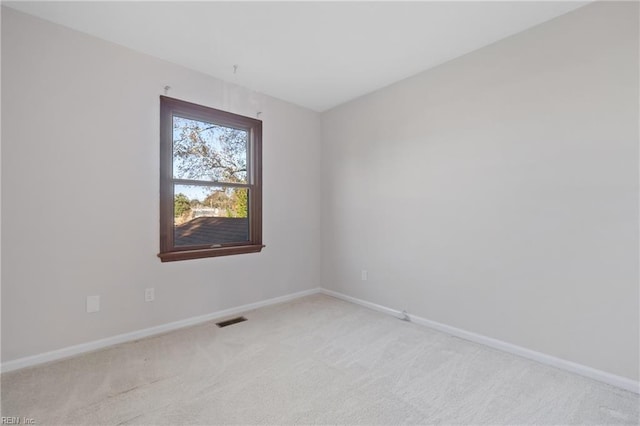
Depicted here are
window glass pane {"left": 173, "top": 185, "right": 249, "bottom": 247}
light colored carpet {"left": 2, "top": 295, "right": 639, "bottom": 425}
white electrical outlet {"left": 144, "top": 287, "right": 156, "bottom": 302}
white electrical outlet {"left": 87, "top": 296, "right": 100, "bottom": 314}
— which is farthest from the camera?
window glass pane {"left": 173, "top": 185, "right": 249, "bottom": 247}

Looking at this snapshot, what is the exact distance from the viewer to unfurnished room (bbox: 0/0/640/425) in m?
1.84

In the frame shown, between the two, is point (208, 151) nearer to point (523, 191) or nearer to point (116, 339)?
point (116, 339)

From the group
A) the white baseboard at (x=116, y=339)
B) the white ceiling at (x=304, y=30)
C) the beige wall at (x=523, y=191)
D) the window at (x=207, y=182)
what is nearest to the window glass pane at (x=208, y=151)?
the window at (x=207, y=182)

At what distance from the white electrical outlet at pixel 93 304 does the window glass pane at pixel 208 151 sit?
48.8 inches

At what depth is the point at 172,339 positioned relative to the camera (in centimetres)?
256

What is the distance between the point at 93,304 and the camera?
2.37m

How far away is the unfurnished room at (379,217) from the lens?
6.03ft

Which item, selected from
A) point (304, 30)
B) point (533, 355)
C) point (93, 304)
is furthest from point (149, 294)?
point (533, 355)

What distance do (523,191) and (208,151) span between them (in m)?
2.99

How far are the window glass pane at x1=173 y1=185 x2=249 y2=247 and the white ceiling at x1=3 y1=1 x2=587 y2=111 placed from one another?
4.12ft

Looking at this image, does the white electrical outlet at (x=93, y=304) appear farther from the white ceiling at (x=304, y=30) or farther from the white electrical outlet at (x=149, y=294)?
the white ceiling at (x=304, y=30)

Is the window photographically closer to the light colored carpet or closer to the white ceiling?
the white ceiling

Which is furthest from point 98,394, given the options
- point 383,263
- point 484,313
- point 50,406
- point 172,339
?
point 484,313

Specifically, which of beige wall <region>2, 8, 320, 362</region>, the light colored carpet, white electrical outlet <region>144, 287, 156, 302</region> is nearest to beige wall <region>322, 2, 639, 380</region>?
the light colored carpet
